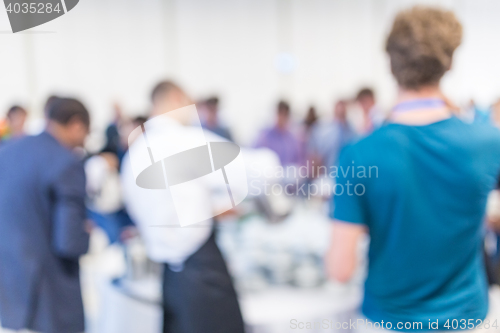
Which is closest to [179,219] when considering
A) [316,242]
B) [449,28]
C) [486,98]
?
[316,242]

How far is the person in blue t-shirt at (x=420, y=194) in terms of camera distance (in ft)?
2.87

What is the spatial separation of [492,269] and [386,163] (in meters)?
0.90

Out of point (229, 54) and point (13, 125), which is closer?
point (13, 125)

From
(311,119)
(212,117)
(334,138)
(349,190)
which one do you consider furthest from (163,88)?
(311,119)

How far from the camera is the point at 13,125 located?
2.69 meters

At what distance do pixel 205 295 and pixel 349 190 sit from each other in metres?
0.75

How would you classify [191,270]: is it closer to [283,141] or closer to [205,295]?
[205,295]

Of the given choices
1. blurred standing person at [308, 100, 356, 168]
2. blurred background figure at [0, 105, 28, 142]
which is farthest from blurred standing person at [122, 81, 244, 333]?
blurred standing person at [308, 100, 356, 168]

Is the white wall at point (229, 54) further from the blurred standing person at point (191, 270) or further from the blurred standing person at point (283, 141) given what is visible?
the blurred standing person at point (191, 270)

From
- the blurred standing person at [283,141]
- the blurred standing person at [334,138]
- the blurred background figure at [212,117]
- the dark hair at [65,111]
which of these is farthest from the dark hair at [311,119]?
the dark hair at [65,111]

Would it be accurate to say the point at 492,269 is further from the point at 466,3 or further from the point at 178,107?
the point at 466,3

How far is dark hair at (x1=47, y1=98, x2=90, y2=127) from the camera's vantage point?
1562mm

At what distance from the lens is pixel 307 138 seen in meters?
4.46

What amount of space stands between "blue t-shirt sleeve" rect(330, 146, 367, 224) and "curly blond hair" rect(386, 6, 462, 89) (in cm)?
21
